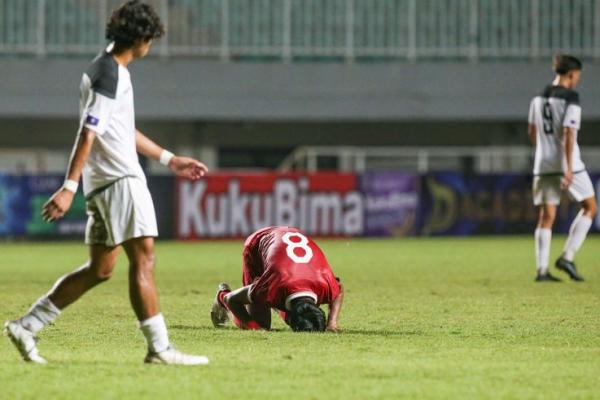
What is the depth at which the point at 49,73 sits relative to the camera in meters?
34.0

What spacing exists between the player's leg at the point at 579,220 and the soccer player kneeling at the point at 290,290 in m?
6.25

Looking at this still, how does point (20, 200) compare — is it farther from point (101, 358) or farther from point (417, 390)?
point (417, 390)

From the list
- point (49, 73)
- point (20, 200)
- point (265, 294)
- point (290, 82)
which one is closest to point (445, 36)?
point (290, 82)

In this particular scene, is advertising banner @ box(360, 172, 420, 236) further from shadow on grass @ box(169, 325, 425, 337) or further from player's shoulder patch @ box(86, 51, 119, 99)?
player's shoulder patch @ box(86, 51, 119, 99)

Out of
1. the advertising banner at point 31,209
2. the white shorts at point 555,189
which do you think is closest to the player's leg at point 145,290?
the white shorts at point 555,189

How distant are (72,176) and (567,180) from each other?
889 cm

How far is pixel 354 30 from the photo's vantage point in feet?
113

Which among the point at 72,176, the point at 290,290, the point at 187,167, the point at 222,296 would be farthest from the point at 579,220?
the point at 72,176

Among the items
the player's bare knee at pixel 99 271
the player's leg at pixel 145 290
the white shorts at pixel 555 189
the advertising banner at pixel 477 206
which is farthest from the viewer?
the advertising banner at pixel 477 206

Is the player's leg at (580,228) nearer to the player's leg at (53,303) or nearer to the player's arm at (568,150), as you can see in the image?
the player's arm at (568,150)

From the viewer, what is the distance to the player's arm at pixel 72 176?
24.4ft

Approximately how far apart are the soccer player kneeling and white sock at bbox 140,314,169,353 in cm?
187

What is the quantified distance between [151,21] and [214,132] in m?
29.0

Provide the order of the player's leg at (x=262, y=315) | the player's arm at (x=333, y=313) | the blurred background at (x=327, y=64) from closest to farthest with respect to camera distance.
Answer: the player's arm at (x=333, y=313), the player's leg at (x=262, y=315), the blurred background at (x=327, y=64)
